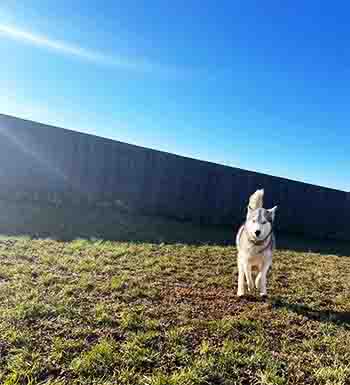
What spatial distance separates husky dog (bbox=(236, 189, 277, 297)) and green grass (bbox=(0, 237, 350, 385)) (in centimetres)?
22

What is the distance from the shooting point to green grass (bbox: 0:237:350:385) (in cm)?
218

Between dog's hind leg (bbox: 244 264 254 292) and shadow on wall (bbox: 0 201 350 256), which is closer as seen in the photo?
dog's hind leg (bbox: 244 264 254 292)

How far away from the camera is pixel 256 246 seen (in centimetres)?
371

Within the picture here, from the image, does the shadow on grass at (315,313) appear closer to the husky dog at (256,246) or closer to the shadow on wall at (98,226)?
the husky dog at (256,246)

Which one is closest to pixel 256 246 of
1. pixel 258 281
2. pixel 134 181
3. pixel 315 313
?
pixel 258 281

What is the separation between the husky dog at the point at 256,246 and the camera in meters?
3.69

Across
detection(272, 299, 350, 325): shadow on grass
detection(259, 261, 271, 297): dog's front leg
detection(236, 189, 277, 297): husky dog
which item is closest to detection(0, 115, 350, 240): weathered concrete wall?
detection(236, 189, 277, 297): husky dog

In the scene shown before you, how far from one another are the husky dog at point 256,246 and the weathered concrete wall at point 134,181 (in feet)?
17.8

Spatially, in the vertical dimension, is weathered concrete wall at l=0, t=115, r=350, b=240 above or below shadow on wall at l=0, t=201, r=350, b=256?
above

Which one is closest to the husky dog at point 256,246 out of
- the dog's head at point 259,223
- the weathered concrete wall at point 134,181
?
the dog's head at point 259,223

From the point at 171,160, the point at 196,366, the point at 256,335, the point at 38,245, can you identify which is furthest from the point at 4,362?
the point at 171,160

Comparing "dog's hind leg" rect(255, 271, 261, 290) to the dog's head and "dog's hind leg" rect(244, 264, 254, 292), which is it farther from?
the dog's head

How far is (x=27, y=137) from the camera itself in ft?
26.7

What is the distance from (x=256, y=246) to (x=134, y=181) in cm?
583
